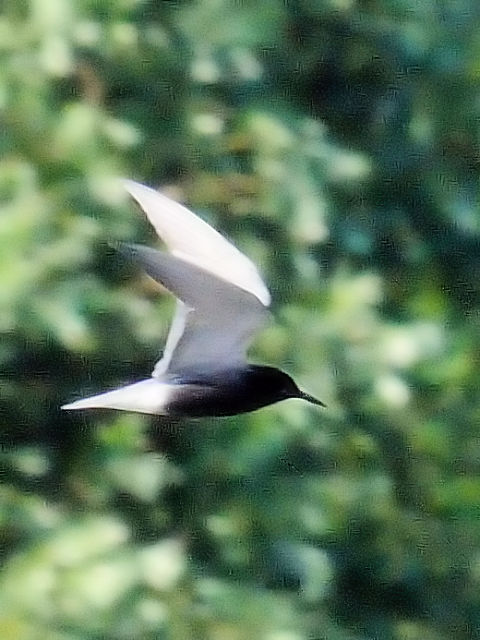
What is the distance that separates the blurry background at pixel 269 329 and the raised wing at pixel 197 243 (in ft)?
0.72

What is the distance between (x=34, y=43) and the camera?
110 centimetres

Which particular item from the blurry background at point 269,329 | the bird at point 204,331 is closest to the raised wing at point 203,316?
the bird at point 204,331

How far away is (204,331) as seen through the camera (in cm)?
89

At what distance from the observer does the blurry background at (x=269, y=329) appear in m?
1.08

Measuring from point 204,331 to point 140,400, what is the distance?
70mm

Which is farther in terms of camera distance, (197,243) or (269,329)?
(269,329)

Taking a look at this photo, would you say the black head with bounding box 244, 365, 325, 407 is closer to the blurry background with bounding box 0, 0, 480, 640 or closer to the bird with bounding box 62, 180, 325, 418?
the bird with bounding box 62, 180, 325, 418

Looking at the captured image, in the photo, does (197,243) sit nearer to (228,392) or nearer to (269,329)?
(228,392)

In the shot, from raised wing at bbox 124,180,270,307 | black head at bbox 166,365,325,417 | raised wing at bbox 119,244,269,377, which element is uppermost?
raised wing at bbox 124,180,270,307

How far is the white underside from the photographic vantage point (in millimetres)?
878

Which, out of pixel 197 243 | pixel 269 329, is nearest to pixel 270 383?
pixel 197 243

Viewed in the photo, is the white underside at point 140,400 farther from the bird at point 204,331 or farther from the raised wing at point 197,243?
the raised wing at point 197,243

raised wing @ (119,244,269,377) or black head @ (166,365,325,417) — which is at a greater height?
raised wing @ (119,244,269,377)

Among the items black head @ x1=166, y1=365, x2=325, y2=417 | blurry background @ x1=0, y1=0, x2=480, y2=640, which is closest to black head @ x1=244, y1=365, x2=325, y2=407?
black head @ x1=166, y1=365, x2=325, y2=417
